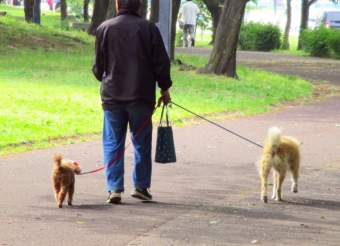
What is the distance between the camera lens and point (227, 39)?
1972cm

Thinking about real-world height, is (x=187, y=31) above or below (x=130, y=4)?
below

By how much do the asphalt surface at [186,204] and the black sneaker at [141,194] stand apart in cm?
7

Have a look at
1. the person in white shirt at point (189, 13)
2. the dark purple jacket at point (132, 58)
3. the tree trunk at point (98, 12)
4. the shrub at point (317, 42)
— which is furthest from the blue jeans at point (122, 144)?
the shrub at point (317, 42)

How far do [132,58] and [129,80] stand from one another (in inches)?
8.2

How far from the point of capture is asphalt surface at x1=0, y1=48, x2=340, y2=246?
6.24 metres

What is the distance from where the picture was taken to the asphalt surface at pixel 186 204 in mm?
6238

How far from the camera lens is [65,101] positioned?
46.8 ft

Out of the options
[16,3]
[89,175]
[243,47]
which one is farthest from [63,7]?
[89,175]

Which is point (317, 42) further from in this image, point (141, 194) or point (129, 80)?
point (129, 80)

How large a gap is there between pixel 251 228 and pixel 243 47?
1345 inches

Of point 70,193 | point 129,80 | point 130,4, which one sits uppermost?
point 130,4

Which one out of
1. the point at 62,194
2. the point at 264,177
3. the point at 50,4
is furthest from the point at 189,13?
the point at 50,4

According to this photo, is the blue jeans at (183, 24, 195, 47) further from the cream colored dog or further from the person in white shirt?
the cream colored dog

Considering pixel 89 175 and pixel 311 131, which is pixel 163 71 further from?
pixel 311 131
